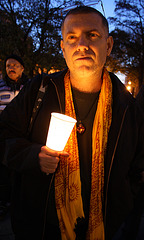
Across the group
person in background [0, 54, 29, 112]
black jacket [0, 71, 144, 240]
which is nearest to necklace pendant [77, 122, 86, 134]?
black jacket [0, 71, 144, 240]

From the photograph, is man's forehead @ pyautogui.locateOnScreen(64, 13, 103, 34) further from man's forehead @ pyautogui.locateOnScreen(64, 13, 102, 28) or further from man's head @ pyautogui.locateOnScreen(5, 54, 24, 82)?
man's head @ pyautogui.locateOnScreen(5, 54, 24, 82)

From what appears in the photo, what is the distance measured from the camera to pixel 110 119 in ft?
4.97

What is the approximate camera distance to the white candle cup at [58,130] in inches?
41.3

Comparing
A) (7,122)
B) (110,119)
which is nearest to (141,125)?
(110,119)

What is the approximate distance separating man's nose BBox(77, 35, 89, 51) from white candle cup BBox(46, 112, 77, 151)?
61 centimetres

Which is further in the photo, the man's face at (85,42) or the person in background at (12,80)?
the person in background at (12,80)

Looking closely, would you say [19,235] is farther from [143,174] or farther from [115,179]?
[143,174]

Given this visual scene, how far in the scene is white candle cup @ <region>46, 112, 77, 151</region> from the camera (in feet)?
3.44

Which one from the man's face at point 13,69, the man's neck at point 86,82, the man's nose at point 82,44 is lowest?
the man's neck at point 86,82

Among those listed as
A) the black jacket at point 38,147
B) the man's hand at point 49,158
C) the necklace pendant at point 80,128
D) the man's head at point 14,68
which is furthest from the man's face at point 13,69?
the man's hand at point 49,158

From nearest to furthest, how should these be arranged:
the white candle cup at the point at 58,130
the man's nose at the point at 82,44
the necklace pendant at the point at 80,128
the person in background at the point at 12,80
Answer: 1. the white candle cup at the point at 58,130
2. the man's nose at the point at 82,44
3. the necklace pendant at the point at 80,128
4. the person in background at the point at 12,80

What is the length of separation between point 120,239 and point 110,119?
73.7 inches

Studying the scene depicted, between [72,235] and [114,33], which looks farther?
[114,33]

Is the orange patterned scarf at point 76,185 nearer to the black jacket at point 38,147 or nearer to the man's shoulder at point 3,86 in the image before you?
the black jacket at point 38,147
